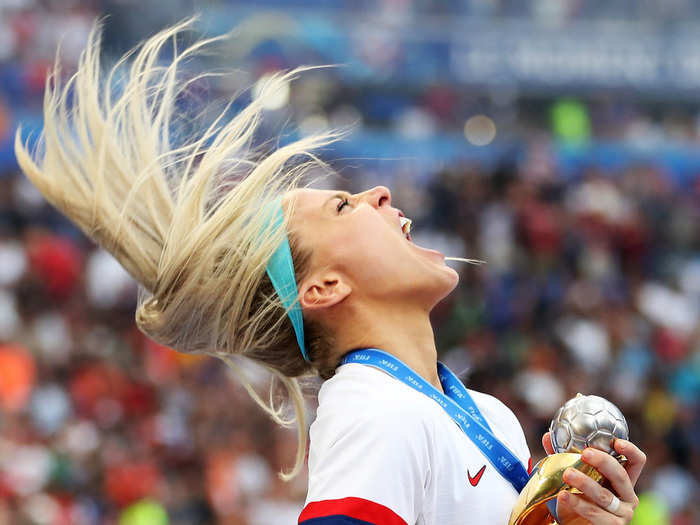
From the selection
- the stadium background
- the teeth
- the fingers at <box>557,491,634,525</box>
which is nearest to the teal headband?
the teeth

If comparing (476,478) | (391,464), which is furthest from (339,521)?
(476,478)

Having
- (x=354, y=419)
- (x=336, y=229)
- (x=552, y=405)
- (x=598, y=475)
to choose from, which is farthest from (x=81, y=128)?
(x=552, y=405)

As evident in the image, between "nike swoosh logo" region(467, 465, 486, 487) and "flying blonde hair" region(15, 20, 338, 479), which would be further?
"flying blonde hair" region(15, 20, 338, 479)

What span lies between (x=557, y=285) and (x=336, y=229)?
586cm

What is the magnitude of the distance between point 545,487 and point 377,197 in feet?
2.60

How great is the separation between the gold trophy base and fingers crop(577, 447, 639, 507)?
0.7 inches

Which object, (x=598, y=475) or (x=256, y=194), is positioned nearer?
(x=598, y=475)

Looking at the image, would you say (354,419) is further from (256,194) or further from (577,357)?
(577,357)

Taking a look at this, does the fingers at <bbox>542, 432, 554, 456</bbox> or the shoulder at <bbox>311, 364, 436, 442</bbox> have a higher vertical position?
the shoulder at <bbox>311, 364, 436, 442</bbox>

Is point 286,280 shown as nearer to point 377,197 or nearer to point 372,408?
point 377,197

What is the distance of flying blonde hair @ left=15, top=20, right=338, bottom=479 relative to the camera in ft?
7.20

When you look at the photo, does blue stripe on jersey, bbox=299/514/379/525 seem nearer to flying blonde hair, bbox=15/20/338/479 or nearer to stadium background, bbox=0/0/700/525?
flying blonde hair, bbox=15/20/338/479

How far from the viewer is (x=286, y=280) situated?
2.19 meters

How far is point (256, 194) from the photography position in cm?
226
